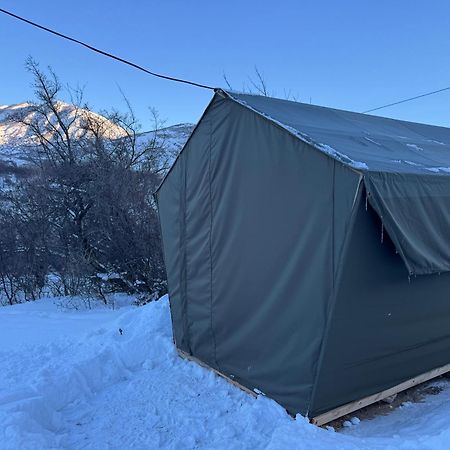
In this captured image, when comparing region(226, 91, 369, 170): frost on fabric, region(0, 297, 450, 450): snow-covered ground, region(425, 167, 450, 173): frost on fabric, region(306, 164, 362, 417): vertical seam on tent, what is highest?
region(226, 91, 369, 170): frost on fabric

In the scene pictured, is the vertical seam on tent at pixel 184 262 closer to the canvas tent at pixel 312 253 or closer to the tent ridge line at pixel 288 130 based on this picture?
the canvas tent at pixel 312 253

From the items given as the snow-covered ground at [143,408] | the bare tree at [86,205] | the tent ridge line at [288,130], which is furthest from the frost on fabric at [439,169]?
the bare tree at [86,205]

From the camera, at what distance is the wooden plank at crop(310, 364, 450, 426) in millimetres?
3346

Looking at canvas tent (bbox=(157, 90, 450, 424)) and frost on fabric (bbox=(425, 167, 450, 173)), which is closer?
canvas tent (bbox=(157, 90, 450, 424))

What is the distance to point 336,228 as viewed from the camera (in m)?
3.09

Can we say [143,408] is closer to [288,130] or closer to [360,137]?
[288,130]

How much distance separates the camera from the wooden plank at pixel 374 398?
11.0 feet

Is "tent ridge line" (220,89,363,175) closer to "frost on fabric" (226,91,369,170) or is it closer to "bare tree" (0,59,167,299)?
"frost on fabric" (226,91,369,170)

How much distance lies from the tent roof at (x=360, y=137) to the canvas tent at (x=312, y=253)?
3cm

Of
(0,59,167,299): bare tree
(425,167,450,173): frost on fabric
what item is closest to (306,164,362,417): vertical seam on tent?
(425,167,450,173): frost on fabric

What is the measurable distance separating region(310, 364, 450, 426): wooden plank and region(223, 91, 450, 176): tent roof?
76.9 inches

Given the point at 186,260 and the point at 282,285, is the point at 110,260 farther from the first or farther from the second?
the point at 282,285

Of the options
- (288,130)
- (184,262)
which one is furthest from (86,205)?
(288,130)

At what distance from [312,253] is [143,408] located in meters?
2.18
